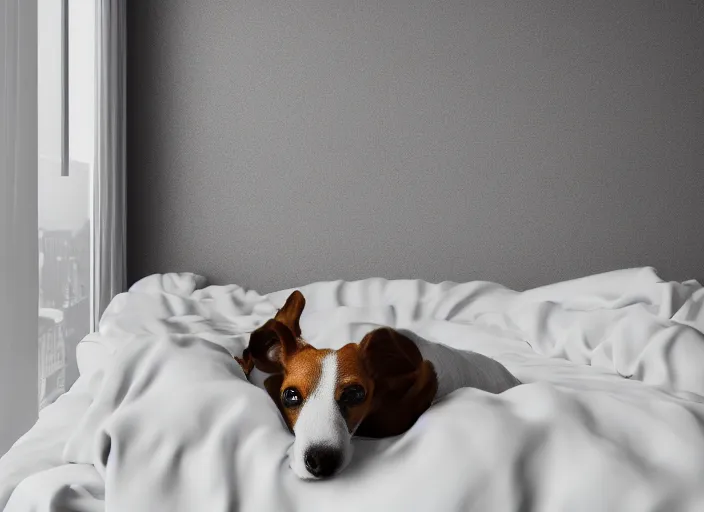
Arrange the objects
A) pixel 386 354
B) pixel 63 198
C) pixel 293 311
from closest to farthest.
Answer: pixel 386 354, pixel 293 311, pixel 63 198

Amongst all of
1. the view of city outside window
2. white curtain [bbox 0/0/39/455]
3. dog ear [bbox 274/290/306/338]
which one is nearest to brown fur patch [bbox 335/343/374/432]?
dog ear [bbox 274/290/306/338]

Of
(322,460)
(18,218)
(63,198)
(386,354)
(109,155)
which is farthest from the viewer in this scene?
(109,155)

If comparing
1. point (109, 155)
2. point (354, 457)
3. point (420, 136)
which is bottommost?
point (354, 457)

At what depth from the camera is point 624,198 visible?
→ 2.65 meters

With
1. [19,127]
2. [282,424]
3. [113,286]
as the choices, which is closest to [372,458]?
[282,424]

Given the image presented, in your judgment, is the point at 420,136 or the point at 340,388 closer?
the point at 340,388

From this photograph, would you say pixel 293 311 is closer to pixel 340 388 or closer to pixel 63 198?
pixel 340 388

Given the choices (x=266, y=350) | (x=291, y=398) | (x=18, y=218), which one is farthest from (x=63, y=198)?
(x=291, y=398)

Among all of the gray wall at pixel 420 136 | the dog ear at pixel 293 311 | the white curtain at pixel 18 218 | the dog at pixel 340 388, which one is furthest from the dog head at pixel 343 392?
the gray wall at pixel 420 136

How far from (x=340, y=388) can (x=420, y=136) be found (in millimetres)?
2068

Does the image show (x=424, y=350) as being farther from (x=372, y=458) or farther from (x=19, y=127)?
(x=19, y=127)

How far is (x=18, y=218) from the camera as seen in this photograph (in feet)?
4.97

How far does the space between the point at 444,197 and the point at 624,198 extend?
74cm

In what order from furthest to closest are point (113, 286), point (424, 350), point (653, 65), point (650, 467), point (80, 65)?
point (653, 65) → point (113, 286) → point (80, 65) → point (424, 350) → point (650, 467)
